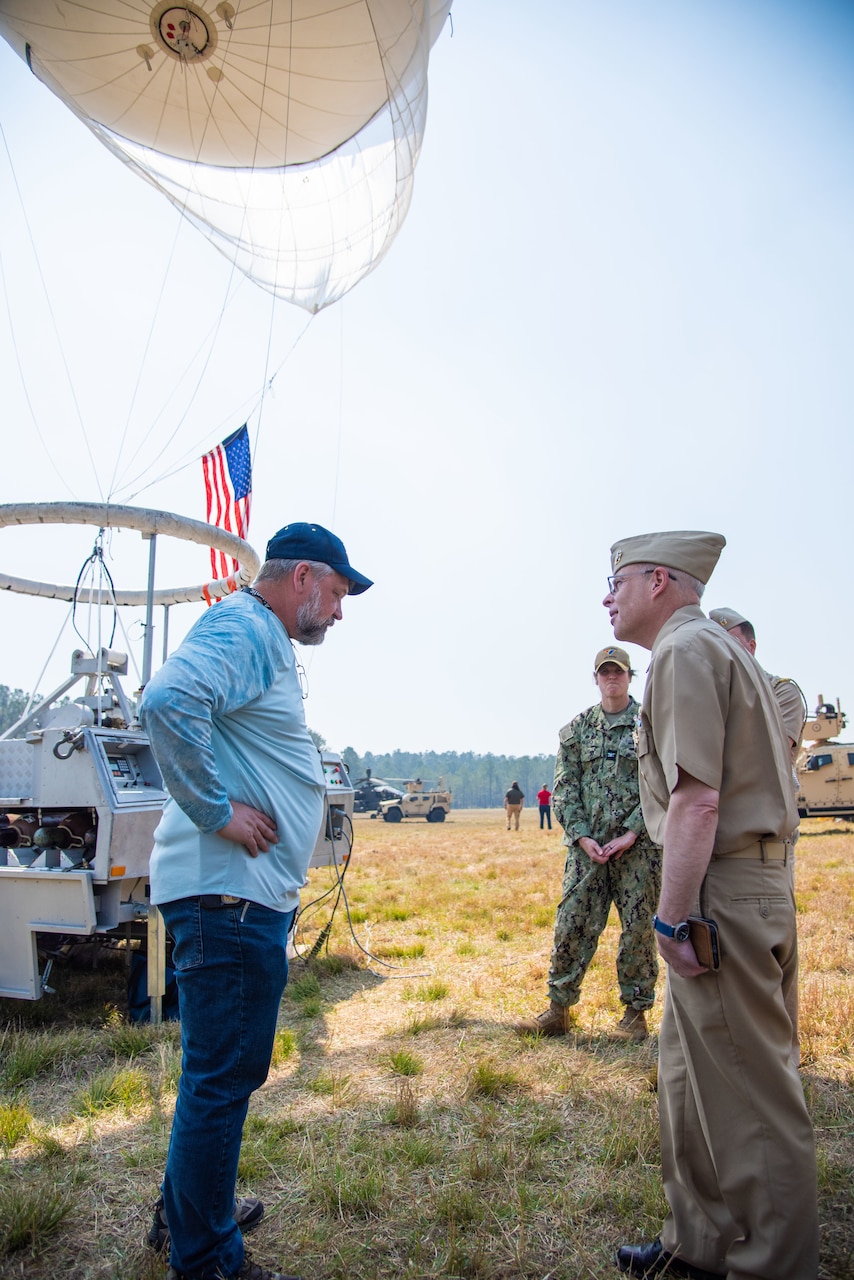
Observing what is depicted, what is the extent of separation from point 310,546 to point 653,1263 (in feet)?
6.90

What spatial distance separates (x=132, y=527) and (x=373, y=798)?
34.0 metres

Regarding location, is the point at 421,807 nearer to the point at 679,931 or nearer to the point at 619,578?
the point at 619,578

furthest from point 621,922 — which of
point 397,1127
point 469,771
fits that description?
point 469,771

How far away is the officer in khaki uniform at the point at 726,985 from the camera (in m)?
1.81

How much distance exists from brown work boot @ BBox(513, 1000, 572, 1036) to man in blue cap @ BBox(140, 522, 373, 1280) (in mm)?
2381

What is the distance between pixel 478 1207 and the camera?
237cm

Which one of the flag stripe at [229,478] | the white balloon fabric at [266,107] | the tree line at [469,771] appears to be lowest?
the tree line at [469,771]

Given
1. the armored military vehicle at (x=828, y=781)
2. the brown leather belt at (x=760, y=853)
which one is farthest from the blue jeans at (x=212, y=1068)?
the armored military vehicle at (x=828, y=781)

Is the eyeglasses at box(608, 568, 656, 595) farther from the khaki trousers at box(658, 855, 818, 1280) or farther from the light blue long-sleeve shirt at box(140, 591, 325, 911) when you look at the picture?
the light blue long-sleeve shirt at box(140, 591, 325, 911)

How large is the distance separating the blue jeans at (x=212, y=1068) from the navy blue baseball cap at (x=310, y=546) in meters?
0.96

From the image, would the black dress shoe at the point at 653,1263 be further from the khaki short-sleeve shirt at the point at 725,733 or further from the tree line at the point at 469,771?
the tree line at the point at 469,771

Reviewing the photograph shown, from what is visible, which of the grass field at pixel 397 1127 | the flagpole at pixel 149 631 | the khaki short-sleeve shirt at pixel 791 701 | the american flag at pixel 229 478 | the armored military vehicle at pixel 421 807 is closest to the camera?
the grass field at pixel 397 1127

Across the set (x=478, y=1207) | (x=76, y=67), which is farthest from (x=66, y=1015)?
(x=76, y=67)

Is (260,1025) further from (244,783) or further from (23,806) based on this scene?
(23,806)
